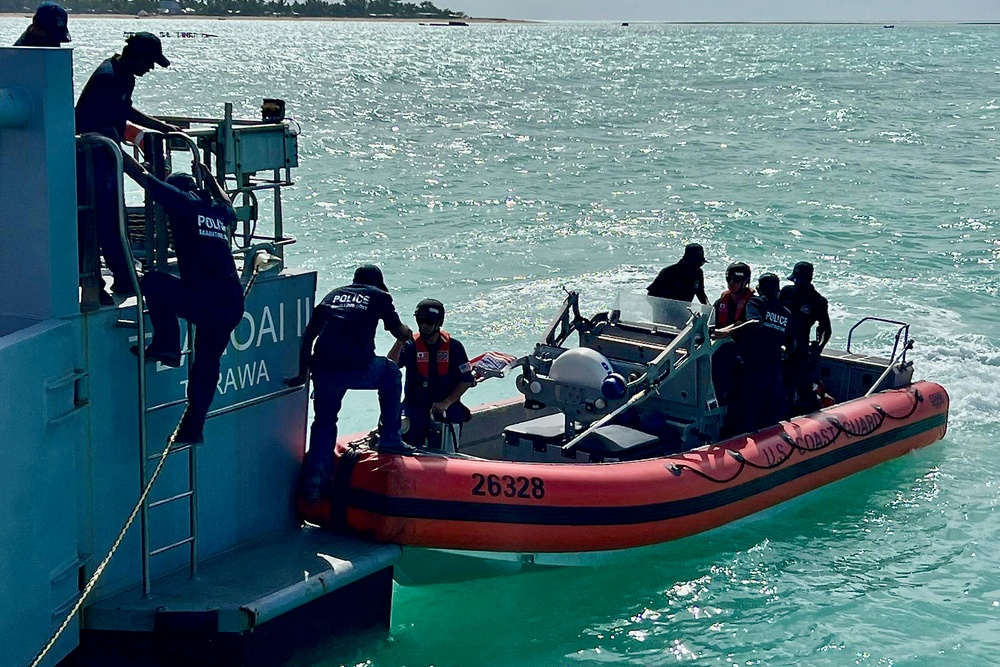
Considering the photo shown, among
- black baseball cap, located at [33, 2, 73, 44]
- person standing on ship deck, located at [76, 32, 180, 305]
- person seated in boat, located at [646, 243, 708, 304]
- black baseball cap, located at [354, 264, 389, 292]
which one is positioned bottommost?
person seated in boat, located at [646, 243, 708, 304]

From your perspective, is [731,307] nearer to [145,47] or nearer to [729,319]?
[729,319]

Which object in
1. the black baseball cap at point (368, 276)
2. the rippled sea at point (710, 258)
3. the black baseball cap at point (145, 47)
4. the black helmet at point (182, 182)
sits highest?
the black baseball cap at point (145, 47)

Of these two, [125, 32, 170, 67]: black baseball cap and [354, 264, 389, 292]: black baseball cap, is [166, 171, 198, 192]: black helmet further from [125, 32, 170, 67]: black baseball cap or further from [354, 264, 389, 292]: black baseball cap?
[354, 264, 389, 292]: black baseball cap

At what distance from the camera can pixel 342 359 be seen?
6836mm

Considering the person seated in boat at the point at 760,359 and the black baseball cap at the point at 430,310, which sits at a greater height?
the black baseball cap at the point at 430,310

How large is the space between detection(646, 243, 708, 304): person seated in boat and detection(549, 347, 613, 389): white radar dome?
3.79 ft

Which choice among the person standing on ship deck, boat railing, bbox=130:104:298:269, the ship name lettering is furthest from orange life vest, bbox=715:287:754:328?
the person standing on ship deck

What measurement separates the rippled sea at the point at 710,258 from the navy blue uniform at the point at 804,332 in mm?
821

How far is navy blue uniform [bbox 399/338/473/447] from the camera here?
770cm

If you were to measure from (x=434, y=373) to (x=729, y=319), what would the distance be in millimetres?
2460

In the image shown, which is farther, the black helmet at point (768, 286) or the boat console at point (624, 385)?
the black helmet at point (768, 286)

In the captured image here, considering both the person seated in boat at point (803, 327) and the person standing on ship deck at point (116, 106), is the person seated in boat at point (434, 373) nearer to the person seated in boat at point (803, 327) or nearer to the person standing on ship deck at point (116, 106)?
the person standing on ship deck at point (116, 106)

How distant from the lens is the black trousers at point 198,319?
581 centimetres

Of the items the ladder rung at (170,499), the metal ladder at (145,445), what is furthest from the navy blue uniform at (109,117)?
the ladder rung at (170,499)
